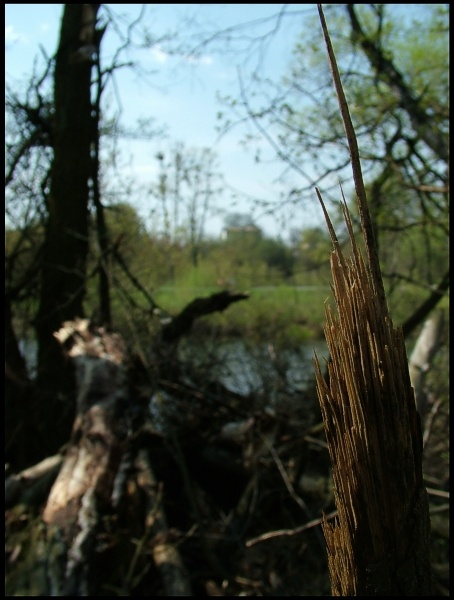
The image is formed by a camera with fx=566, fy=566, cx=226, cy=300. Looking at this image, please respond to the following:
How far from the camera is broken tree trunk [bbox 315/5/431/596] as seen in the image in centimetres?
99

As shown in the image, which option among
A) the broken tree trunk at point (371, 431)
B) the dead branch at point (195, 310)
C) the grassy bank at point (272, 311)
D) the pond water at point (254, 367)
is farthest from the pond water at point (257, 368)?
the broken tree trunk at point (371, 431)

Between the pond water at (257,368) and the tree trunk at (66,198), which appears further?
the tree trunk at (66,198)

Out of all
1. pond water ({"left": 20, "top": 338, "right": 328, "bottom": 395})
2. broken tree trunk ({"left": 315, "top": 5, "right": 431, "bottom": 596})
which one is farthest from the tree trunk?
broken tree trunk ({"left": 315, "top": 5, "right": 431, "bottom": 596})

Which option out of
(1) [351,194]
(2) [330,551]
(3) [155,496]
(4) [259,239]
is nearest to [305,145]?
(1) [351,194]

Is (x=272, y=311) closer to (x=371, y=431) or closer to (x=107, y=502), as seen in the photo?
(x=107, y=502)

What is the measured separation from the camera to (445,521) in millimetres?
A: 4414

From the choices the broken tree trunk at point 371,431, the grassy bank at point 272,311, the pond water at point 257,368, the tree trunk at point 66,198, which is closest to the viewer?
the broken tree trunk at point 371,431

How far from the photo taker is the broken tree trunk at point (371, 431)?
39.1 inches

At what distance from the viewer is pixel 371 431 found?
1.02 meters

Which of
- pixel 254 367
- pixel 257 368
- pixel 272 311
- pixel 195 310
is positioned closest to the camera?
pixel 195 310

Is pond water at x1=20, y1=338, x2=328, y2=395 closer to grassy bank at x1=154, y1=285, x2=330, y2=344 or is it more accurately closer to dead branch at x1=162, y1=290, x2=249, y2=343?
dead branch at x1=162, y1=290, x2=249, y2=343

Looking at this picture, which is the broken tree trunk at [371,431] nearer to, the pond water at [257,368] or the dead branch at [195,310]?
the dead branch at [195,310]

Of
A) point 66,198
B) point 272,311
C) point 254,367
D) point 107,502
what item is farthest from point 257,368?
point 272,311

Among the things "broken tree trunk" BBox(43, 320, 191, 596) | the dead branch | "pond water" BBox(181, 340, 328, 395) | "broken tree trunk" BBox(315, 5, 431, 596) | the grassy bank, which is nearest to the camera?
"broken tree trunk" BBox(315, 5, 431, 596)
